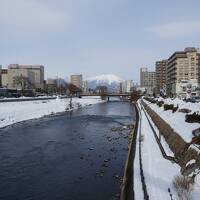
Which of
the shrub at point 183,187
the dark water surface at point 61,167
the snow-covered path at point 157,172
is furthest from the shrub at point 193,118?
the shrub at point 183,187

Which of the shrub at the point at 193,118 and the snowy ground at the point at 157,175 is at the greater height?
the shrub at the point at 193,118

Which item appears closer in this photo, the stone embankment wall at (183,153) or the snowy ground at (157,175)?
the snowy ground at (157,175)

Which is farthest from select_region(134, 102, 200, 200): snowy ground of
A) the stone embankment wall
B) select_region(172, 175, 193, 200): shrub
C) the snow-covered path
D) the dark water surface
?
the dark water surface

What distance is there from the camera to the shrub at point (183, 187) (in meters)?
12.9

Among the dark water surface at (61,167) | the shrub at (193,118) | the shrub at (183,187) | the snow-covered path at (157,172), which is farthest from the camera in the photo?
the shrub at (193,118)

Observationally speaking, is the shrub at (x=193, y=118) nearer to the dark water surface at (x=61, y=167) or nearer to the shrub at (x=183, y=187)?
the dark water surface at (x=61, y=167)

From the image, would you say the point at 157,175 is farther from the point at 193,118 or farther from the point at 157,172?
the point at 193,118

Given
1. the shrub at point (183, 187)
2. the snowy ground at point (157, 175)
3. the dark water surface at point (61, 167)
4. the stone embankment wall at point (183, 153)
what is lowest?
the dark water surface at point (61, 167)

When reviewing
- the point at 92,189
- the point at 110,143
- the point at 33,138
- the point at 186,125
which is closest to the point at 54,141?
the point at 33,138

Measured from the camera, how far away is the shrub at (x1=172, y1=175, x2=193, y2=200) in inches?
509

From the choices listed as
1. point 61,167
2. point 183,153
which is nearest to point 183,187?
point 183,153

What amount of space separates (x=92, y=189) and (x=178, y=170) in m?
4.64

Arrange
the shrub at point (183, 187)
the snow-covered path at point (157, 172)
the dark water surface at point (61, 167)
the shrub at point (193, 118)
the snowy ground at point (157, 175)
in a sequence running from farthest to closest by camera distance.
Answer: the shrub at point (193, 118)
the dark water surface at point (61, 167)
the snow-covered path at point (157, 172)
the snowy ground at point (157, 175)
the shrub at point (183, 187)

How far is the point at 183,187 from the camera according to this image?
13.5 meters
